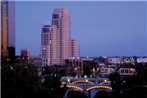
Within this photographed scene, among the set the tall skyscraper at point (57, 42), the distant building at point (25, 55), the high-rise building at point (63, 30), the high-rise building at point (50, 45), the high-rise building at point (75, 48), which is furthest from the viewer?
the high-rise building at point (75, 48)

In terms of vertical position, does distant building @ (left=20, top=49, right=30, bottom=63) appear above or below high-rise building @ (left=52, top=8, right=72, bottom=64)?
below

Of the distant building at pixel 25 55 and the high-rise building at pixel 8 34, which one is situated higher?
the high-rise building at pixel 8 34

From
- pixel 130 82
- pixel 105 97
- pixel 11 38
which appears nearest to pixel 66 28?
pixel 11 38

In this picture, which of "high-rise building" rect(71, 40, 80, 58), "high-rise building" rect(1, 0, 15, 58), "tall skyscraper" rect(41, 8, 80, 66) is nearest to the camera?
"high-rise building" rect(1, 0, 15, 58)

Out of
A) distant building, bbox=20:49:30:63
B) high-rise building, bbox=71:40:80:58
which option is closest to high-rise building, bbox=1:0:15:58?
distant building, bbox=20:49:30:63

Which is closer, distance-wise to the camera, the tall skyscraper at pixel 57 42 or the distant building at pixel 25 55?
the distant building at pixel 25 55

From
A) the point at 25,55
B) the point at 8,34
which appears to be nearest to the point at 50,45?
the point at 25,55

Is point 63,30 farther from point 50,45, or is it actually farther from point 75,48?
point 75,48

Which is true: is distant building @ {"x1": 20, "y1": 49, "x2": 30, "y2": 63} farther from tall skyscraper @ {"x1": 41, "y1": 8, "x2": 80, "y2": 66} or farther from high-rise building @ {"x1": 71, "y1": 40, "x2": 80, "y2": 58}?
high-rise building @ {"x1": 71, "y1": 40, "x2": 80, "y2": 58}

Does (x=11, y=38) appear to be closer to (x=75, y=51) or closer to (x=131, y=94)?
(x=131, y=94)

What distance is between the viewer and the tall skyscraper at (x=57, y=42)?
28547 millimetres

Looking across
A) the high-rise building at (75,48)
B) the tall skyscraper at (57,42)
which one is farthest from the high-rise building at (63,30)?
the high-rise building at (75,48)

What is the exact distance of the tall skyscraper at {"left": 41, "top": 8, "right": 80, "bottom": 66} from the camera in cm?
2855

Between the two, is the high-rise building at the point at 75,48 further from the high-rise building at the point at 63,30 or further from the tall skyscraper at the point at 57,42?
the high-rise building at the point at 63,30
